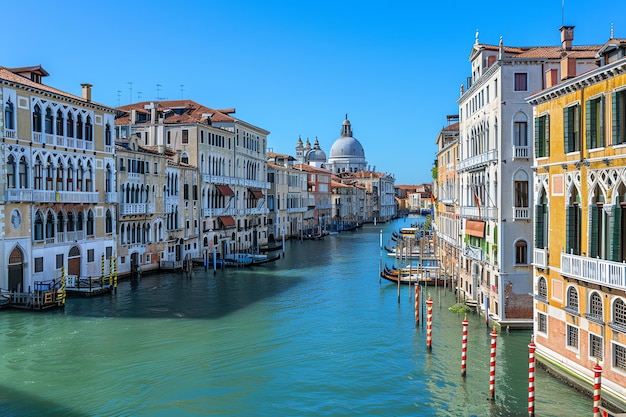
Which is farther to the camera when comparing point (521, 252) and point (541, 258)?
point (521, 252)

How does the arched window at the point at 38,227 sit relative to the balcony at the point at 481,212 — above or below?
below

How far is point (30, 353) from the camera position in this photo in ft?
48.6

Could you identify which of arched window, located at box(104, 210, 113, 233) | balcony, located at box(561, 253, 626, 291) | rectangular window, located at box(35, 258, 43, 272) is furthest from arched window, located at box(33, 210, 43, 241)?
balcony, located at box(561, 253, 626, 291)

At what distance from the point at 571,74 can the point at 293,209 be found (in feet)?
142

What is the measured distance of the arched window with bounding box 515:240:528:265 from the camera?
54.2ft

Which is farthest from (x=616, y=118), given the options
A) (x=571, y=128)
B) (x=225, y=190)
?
(x=225, y=190)

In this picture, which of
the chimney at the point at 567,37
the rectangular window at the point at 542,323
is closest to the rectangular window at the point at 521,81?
the chimney at the point at 567,37

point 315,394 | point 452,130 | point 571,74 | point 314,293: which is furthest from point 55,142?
point 452,130

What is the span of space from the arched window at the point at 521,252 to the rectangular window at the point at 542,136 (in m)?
3.83

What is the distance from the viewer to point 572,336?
11.8 meters

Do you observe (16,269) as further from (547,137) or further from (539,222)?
(547,137)

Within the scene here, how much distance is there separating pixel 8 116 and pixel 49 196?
3113 millimetres

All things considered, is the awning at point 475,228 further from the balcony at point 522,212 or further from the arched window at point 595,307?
the arched window at point 595,307

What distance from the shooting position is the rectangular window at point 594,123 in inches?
420
